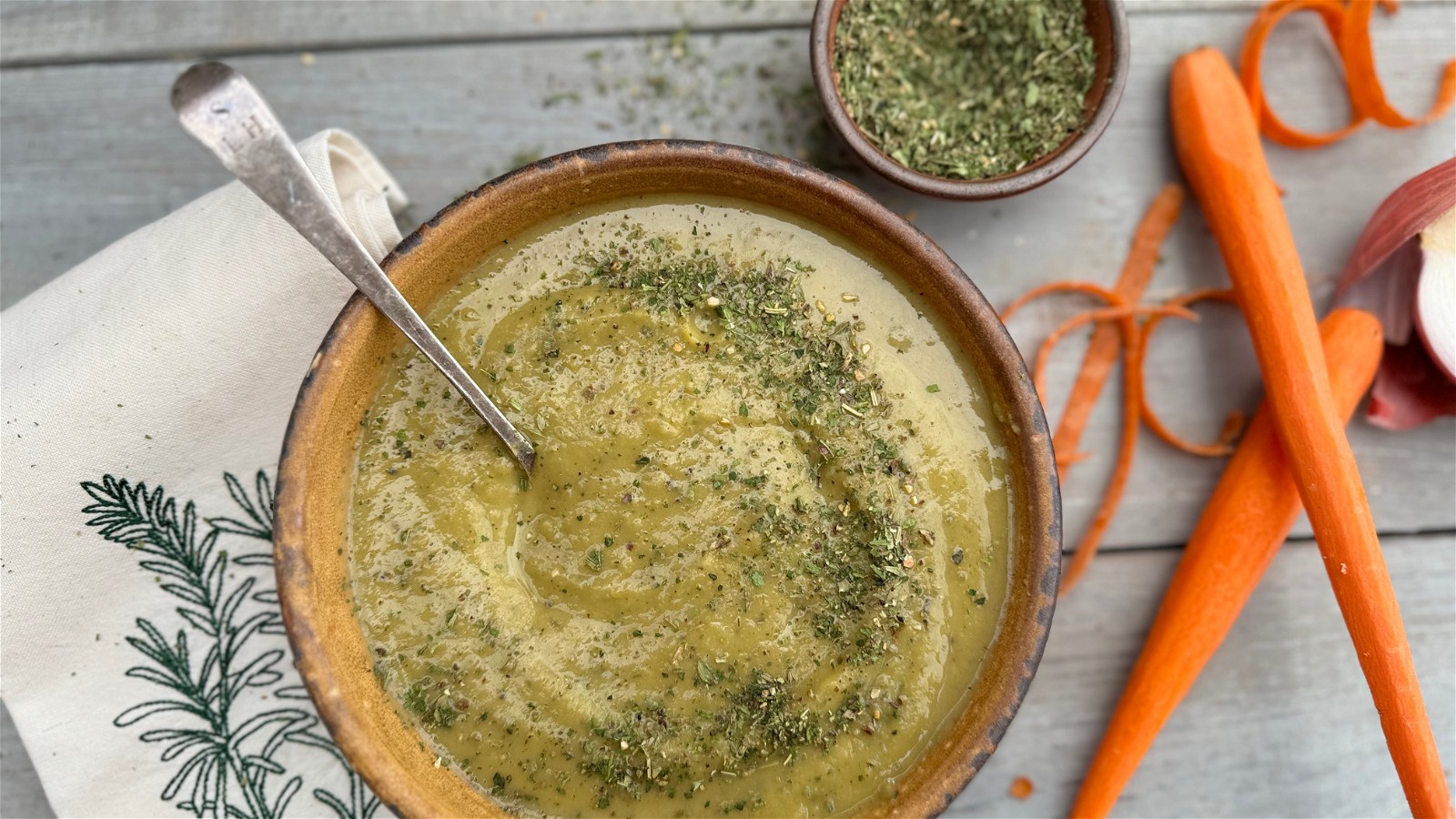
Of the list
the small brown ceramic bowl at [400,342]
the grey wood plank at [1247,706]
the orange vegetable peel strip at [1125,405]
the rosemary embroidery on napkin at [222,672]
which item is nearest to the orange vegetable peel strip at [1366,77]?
the orange vegetable peel strip at [1125,405]

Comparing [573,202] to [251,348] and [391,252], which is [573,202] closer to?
[391,252]

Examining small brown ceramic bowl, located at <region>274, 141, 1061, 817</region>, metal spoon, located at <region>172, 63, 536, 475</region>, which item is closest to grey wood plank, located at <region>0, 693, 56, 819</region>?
small brown ceramic bowl, located at <region>274, 141, 1061, 817</region>

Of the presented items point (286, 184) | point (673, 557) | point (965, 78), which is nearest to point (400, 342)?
point (286, 184)

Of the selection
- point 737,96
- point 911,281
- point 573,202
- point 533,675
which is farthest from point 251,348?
point 911,281

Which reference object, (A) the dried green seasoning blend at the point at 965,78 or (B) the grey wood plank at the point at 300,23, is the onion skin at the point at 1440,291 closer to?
(A) the dried green seasoning blend at the point at 965,78

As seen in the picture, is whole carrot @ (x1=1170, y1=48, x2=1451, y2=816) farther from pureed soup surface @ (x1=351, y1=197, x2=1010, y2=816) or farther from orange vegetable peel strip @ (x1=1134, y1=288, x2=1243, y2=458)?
pureed soup surface @ (x1=351, y1=197, x2=1010, y2=816)

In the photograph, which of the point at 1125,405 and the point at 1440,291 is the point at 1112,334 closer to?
the point at 1125,405

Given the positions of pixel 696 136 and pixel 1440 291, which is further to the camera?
pixel 696 136
